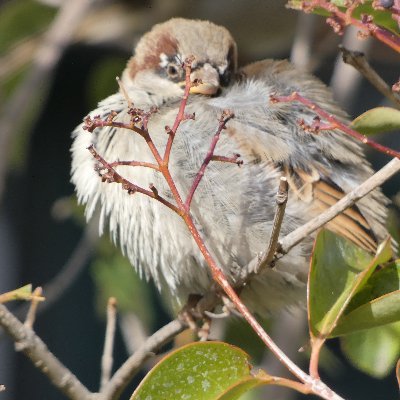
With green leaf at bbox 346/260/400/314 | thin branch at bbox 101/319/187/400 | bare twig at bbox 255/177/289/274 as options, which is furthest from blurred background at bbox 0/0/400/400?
thin branch at bbox 101/319/187/400

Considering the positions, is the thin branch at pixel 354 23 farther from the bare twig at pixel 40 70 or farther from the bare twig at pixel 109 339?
the bare twig at pixel 40 70

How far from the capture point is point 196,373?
127cm

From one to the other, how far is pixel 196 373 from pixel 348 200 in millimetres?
329

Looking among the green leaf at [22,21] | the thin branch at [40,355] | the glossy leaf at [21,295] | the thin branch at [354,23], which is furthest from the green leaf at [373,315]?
the green leaf at [22,21]

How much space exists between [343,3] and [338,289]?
43 centimetres

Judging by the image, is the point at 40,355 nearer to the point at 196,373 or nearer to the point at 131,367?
the point at 131,367

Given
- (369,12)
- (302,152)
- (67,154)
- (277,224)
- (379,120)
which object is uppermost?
(369,12)

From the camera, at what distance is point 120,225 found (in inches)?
84.4

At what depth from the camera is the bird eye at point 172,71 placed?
7.65ft

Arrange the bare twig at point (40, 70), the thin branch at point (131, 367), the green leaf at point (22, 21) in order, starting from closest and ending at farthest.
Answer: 1. the thin branch at point (131, 367)
2. the bare twig at point (40, 70)
3. the green leaf at point (22, 21)

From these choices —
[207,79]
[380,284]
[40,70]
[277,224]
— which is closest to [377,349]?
[380,284]

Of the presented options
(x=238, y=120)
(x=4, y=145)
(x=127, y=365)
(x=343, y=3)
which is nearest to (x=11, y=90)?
(x=4, y=145)

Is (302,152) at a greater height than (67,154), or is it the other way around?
(302,152)

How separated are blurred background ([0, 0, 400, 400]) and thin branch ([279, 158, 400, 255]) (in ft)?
0.86
